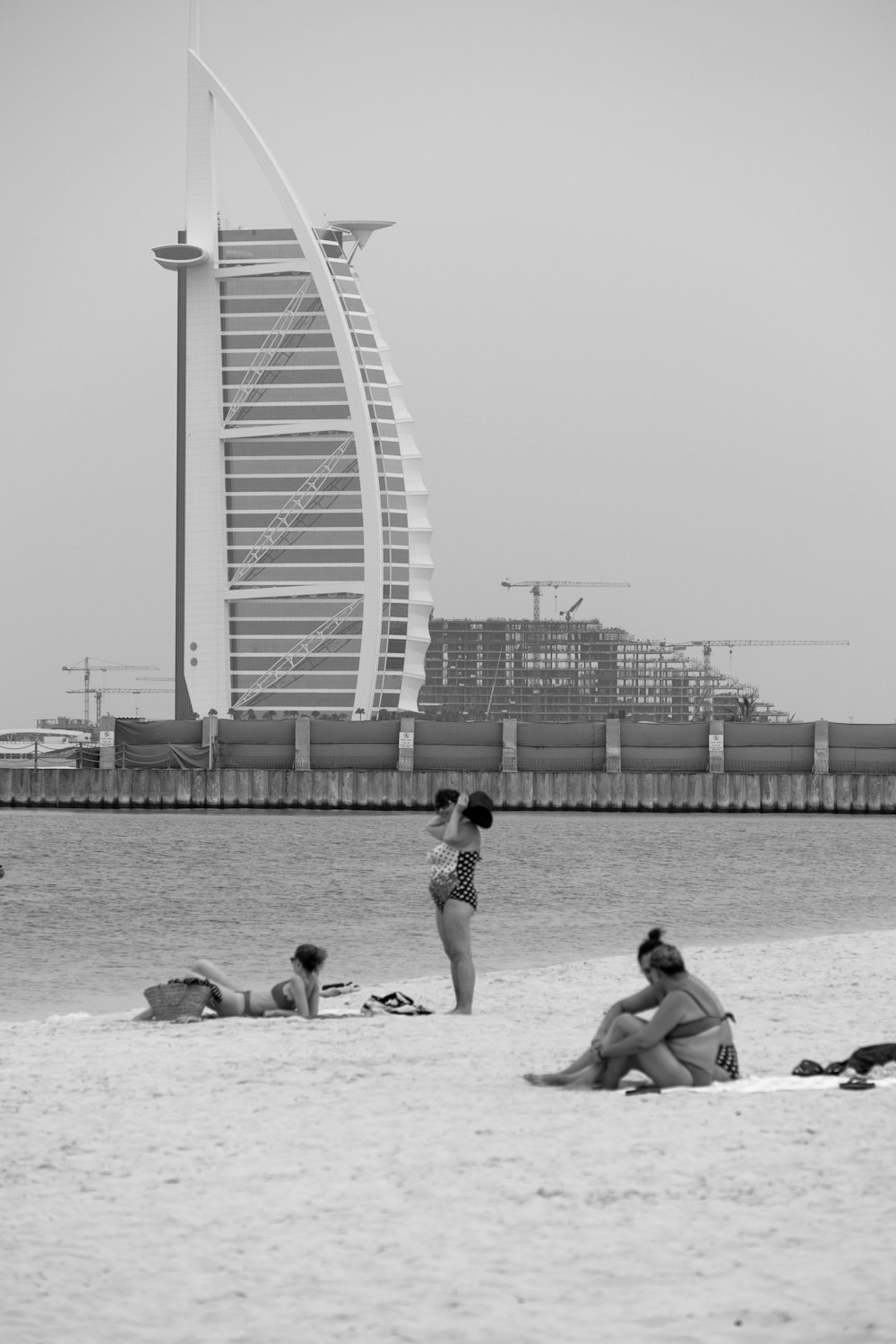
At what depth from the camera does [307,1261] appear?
716 cm

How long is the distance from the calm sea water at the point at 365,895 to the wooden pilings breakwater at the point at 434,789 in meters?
11.1

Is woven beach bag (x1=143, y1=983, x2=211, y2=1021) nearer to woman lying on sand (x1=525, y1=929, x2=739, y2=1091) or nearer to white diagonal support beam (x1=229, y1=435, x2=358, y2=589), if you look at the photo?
woman lying on sand (x1=525, y1=929, x2=739, y2=1091)

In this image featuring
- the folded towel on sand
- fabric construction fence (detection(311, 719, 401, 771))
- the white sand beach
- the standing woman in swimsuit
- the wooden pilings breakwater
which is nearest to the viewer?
the white sand beach

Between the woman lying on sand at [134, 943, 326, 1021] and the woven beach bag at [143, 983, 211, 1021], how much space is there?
107mm

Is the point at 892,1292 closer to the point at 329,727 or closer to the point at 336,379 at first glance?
the point at 329,727

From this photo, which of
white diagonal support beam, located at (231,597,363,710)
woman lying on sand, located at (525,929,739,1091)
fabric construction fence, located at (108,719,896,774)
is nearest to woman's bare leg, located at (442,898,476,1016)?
woman lying on sand, located at (525,929,739,1091)

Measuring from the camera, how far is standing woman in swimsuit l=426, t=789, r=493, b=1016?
510 inches

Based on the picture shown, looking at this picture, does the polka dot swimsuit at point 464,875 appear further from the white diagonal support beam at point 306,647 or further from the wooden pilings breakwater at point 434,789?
the white diagonal support beam at point 306,647

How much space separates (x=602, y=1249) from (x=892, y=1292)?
1.18 metres

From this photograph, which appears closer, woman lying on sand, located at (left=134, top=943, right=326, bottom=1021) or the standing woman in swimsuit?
the standing woman in swimsuit

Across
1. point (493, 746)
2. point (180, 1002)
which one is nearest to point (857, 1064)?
point (180, 1002)

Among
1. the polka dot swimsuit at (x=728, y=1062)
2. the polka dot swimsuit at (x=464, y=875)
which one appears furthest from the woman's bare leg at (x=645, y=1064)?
the polka dot swimsuit at (x=464, y=875)

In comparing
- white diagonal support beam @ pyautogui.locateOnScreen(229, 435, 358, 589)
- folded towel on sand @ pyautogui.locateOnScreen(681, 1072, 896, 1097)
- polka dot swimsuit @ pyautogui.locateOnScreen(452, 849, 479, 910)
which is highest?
white diagonal support beam @ pyautogui.locateOnScreen(229, 435, 358, 589)

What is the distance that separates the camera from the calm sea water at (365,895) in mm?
21594
